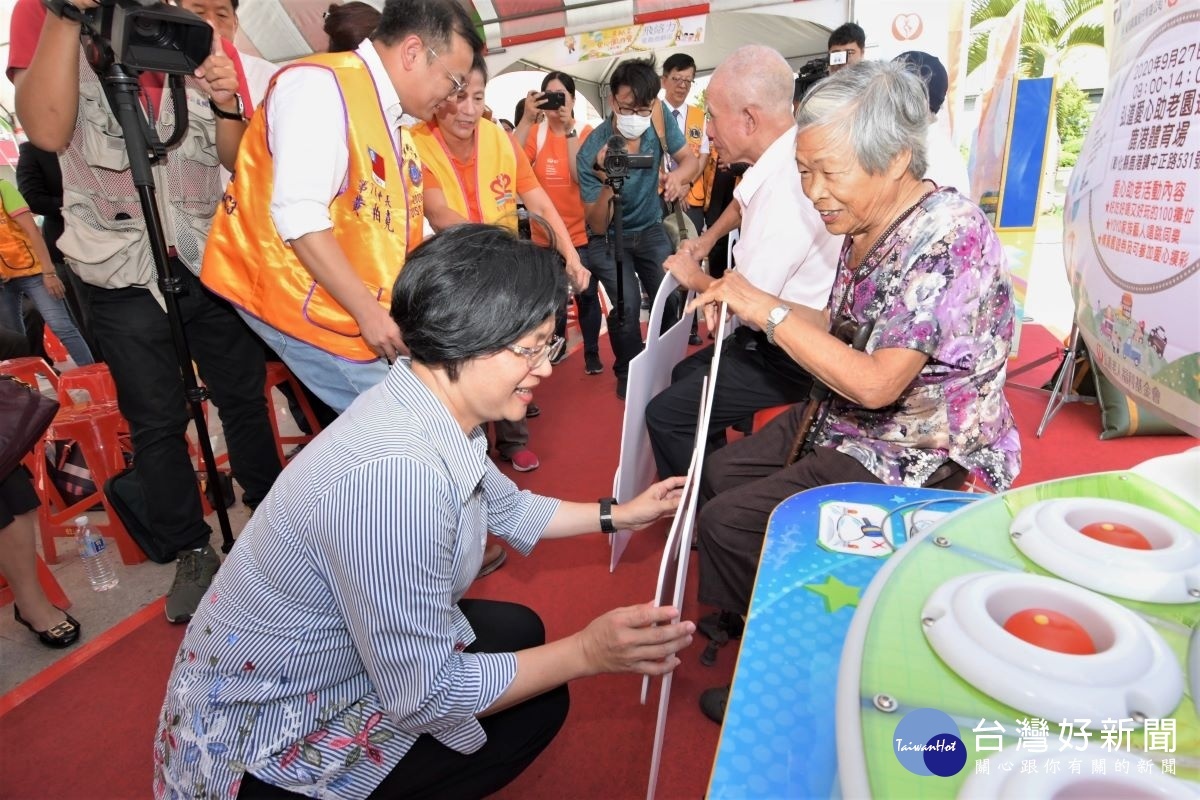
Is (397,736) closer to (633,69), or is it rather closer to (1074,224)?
(1074,224)

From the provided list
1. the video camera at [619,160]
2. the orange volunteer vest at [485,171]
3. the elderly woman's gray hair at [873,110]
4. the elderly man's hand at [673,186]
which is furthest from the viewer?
the elderly man's hand at [673,186]

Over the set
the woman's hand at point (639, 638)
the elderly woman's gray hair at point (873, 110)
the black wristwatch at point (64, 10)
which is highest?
the black wristwatch at point (64, 10)

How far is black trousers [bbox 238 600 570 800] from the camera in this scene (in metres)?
1.09

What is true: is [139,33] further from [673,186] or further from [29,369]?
[673,186]

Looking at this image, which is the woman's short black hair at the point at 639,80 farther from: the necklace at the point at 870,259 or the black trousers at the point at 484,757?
the black trousers at the point at 484,757

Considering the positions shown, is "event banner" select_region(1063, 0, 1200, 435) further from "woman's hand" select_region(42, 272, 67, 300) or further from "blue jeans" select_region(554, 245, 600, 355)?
"woman's hand" select_region(42, 272, 67, 300)

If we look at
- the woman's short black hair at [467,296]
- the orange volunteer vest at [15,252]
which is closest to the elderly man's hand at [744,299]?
the woman's short black hair at [467,296]

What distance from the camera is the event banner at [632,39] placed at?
741cm

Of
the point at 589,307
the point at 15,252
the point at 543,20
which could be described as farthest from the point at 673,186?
the point at 543,20

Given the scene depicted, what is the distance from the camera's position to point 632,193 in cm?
384

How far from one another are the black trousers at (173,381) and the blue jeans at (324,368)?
374mm

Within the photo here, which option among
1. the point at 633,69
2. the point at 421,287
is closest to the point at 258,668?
the point at 421,287

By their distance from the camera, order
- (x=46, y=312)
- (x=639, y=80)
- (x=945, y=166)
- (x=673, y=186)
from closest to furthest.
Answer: (x=945, y=166) < (x=639, y=80) < (x=673, y=186) < (x=46, y=312)

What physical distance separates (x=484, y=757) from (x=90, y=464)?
2304 mm
